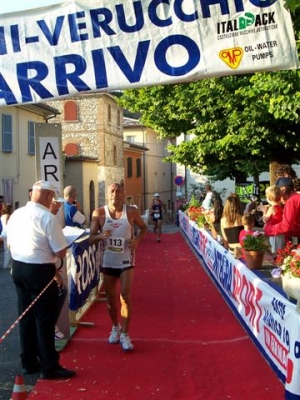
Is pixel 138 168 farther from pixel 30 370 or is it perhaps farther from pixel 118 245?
pixel 30 370

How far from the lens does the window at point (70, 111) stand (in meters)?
45.1

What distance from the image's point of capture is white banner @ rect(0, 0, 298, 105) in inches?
164

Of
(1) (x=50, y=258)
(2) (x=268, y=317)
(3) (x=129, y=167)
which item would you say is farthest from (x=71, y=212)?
(3) (x=129, y=167)

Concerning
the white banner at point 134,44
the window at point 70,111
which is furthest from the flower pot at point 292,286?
the window at point 70,111

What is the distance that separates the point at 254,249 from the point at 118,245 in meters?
3.42

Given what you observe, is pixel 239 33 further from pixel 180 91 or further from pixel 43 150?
pixel 180 91

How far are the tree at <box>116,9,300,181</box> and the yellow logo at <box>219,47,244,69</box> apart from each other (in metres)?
6.83

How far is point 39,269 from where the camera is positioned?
526 cm

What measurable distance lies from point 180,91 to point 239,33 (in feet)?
51.6

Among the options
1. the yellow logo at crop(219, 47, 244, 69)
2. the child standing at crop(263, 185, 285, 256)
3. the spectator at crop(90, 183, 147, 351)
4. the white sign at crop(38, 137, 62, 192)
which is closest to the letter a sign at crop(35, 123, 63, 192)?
the white sign at crop(38, 137, 62, 192)

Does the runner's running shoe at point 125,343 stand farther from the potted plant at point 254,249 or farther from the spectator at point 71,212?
the potted plant at point 254,249

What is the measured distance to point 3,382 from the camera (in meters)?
5.38

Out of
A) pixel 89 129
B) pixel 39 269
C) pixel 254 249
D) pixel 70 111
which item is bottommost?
pixel 254 249

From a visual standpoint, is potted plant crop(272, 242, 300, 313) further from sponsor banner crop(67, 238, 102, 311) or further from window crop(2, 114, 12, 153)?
window crop(2, 114, 12, 153)
